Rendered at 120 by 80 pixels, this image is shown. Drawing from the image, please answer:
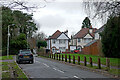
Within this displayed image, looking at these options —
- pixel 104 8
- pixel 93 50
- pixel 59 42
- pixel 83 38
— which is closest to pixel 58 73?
pixel 104 8

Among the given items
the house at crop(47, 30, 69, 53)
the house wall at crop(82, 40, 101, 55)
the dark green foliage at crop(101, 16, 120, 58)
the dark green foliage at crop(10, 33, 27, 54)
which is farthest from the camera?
the house at crop(47, 30, 69, 53)

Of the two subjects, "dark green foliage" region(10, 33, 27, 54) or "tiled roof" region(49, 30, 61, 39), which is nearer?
"dark green foliage" region(10, 33, 27, 54)

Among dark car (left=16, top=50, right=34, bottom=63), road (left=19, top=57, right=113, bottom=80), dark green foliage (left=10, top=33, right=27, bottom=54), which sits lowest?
road (left=19, top=57, right=113, bottom=80)

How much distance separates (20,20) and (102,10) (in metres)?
49.4

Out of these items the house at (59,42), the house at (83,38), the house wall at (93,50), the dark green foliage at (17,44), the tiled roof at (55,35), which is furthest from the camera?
the tiled roof at (55,35)

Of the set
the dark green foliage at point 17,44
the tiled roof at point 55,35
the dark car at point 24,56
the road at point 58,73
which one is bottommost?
the road at point 58,73

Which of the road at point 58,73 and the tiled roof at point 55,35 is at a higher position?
the tiled roof at point 55,35

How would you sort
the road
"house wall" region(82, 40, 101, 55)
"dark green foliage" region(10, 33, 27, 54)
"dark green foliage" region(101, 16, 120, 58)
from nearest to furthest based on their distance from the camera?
the road, "dark green foliage" region(101, 16, 120, 58), "house wall" region(82, 40, 101, 55), "dark green foliage" region(10, 33, 27, 54)

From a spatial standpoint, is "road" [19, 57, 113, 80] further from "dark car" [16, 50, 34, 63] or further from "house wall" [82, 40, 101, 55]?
"house wall" [82, 40, 101, 55]

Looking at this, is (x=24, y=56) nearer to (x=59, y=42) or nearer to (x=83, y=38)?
(x=59, y=42)

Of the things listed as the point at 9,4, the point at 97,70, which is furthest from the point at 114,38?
the point at 9,4

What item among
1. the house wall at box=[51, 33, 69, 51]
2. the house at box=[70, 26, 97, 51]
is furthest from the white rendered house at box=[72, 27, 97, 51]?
the house wall at box=[51, 33, 69, 51]

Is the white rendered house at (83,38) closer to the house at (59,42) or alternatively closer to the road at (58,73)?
the house at (59,42)

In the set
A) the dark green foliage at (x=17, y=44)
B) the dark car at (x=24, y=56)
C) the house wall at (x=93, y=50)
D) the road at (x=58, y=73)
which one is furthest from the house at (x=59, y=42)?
the road at (x=58, y=73)
